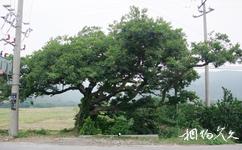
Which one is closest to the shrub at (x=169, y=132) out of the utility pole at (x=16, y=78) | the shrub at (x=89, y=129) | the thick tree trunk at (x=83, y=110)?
the shrub at (x=89, y=129)

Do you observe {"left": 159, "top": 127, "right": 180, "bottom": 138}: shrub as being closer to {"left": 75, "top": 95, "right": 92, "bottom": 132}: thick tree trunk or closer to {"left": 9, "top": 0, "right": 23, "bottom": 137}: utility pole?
{"left": 75, "top": 95, "right": 92, "bottom": 132}: thick tree trunk

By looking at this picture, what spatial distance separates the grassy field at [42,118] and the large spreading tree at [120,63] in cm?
455

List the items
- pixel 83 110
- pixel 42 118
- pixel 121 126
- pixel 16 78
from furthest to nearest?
1. pixel 42 118
2. pixel 83 110
3. pixel 16 78
4. pixel 121 126

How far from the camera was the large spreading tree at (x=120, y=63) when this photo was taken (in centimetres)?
2316

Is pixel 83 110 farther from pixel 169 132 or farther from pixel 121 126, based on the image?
pixel 169 132

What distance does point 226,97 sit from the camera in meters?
25.1

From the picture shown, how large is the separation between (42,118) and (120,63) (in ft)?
45.9

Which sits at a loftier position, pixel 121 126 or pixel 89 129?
pixel 121 126

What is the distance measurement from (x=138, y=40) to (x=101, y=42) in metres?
2.50

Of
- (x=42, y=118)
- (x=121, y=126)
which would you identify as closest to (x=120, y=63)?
(x=121, y=126)

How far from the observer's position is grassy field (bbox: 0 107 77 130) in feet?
101

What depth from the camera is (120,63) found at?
23.8 meters

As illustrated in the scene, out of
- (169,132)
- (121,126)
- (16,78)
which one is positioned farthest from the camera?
(16,78)

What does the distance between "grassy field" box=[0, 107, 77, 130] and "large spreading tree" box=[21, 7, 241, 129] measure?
4.55 m
